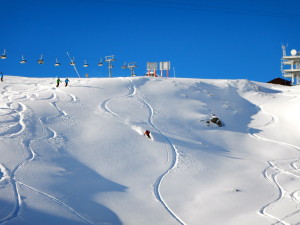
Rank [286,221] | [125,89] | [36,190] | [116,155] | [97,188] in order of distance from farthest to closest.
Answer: [125,89] → [116,155] → [97,188] → [36,190] → [286,221]

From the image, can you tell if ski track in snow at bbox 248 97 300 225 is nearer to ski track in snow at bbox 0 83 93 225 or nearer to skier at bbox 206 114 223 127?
skier at bbox 206 114 223 127

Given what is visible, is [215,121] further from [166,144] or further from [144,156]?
[144,156]

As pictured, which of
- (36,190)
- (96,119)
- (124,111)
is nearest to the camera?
(36,190)

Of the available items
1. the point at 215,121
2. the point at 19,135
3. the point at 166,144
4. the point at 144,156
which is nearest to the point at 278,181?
the point at 166,144

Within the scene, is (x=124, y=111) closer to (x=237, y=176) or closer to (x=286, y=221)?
(x=237, y=176)

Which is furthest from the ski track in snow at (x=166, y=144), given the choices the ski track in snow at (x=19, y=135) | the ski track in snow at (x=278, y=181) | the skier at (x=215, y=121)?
the skier at (x=215, y=121)

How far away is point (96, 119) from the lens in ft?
88.6

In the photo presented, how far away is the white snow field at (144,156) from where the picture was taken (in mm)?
16500

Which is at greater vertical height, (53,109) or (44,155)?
(53,109)

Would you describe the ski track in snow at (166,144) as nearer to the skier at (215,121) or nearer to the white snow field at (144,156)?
the white snow field at (144,156)

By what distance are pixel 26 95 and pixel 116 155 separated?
44.4 ft

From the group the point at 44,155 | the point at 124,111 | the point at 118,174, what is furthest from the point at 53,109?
the point at 118,174

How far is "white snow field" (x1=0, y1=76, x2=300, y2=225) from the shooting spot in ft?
54.1

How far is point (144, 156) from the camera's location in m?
22.8
